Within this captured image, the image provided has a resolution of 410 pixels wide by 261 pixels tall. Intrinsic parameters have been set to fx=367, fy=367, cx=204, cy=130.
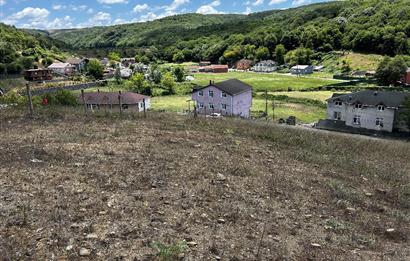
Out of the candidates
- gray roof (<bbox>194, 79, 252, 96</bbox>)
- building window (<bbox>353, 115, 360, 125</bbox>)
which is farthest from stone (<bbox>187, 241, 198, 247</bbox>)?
gray roof (<bbox>194, 79, 252, 96</bbox>)

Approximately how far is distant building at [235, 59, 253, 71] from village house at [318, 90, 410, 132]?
96.8 metres

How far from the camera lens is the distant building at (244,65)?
441ft

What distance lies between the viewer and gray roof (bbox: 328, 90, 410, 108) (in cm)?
3534

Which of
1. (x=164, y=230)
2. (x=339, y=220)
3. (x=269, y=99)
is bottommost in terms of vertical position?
(x=269, y=99)

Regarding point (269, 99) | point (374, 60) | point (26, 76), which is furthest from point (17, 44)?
point (374, 60)

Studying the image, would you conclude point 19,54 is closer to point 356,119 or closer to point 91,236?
point 356,119

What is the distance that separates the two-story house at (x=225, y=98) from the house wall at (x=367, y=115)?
980 centimetres

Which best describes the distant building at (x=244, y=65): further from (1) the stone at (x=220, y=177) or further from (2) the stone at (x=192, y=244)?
(2) the stone at (x=192, y=244)

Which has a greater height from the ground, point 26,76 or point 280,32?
point 280,32

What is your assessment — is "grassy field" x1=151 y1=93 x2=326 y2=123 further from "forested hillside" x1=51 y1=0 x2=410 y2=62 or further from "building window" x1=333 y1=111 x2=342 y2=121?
"forested hillside" x1=51 y1=0 x2=410 y2=62

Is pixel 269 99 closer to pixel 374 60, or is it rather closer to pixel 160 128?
pixel 160 128

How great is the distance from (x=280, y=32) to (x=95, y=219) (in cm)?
16267

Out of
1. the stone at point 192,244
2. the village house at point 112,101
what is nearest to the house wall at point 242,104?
the village house at point 112,101

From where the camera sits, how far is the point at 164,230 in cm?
616
